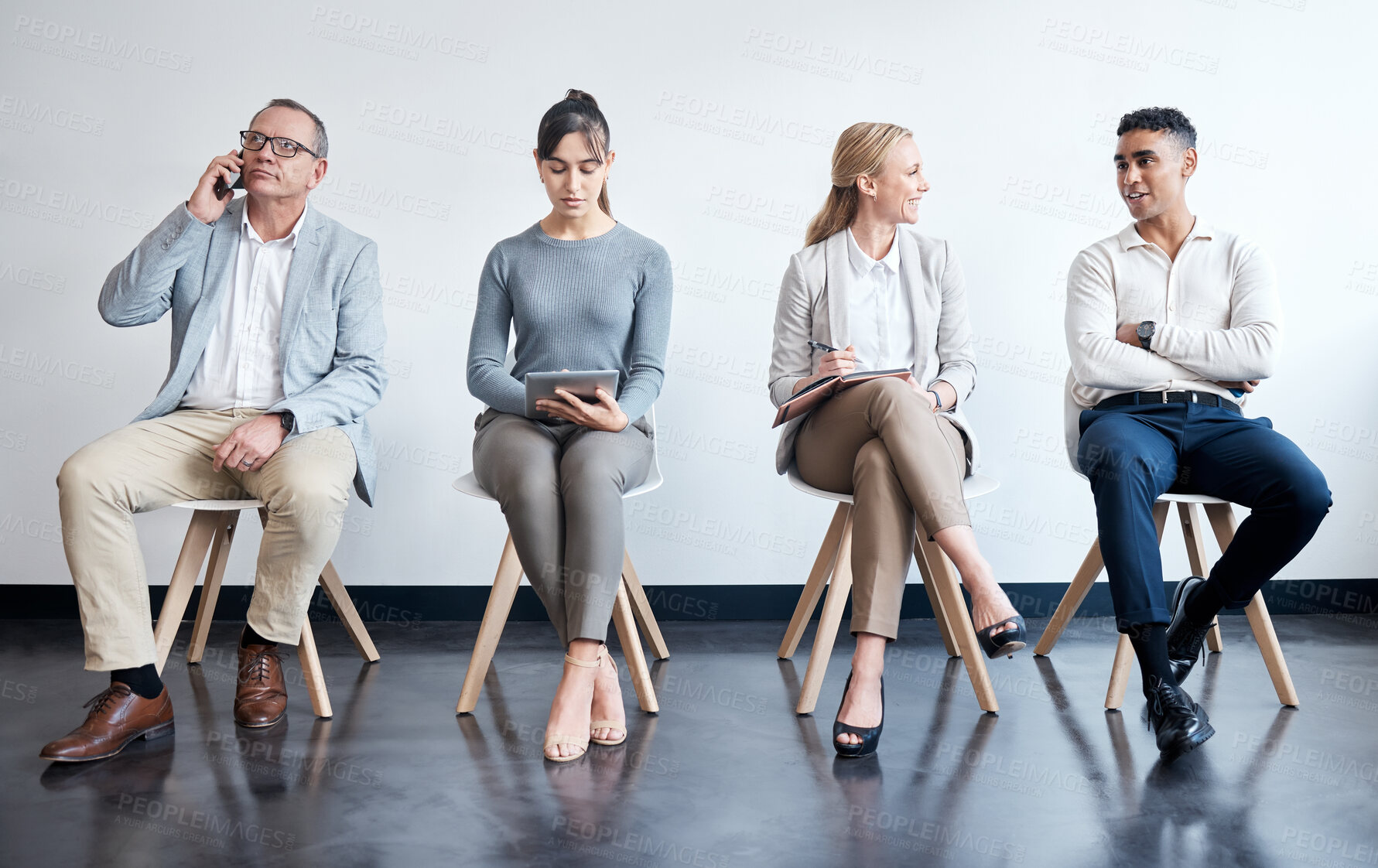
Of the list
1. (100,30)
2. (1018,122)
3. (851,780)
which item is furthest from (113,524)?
(1018,122)

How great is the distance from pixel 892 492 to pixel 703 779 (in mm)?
652

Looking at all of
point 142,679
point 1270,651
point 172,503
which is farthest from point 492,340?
point 1270,651

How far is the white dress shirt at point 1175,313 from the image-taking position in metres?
2.29

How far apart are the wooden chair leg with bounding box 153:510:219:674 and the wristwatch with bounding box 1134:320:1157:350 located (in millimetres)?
2151

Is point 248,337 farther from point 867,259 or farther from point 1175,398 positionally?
point 1175,398

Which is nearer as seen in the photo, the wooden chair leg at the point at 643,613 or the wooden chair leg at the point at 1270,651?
the wooden chair leg at the point at 1270,651

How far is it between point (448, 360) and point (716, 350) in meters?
0.79

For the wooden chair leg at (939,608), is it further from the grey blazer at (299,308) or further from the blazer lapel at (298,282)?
the blazer lapel at (298,282)

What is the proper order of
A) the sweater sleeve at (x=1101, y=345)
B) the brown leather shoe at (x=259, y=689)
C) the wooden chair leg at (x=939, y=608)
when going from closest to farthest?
the brown leather shoe at (x=259, y=689)
the sweater sleeve at (x=1101, y=345)
the wooden chair leg at (x=939, y=608)

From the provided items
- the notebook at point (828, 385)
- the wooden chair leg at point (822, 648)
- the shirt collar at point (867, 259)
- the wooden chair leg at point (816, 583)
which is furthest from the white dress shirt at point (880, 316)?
the wooden chair leg at point (822, 648)

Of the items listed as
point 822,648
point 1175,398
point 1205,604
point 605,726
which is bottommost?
point 605,726

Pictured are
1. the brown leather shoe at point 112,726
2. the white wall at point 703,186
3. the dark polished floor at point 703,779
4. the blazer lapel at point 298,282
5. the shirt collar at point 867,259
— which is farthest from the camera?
the white wall at point 703,186

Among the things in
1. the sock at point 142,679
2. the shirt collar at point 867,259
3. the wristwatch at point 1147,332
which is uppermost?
the shirt collar at point 867,259

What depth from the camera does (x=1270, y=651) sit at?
7.29 feet
